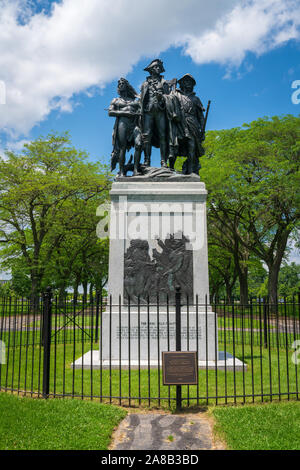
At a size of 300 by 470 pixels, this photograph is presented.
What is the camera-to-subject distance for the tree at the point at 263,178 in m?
23.0

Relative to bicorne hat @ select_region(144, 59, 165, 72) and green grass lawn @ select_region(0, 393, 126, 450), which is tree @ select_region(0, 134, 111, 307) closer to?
bicorne hat @ select_region(144, 59, 165, 72)

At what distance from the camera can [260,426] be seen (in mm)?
5406

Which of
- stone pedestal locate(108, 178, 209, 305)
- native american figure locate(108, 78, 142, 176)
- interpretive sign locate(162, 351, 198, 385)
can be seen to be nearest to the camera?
interpretive sign locate(162, 351, 198, 385)

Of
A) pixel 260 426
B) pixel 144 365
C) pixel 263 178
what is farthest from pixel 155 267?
pixel 263 178

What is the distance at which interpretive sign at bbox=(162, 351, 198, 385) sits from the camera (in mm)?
6277

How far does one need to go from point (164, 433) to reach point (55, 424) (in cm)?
156

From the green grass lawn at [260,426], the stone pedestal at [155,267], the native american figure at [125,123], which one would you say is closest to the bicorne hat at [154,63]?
the native american figure at [125,123]

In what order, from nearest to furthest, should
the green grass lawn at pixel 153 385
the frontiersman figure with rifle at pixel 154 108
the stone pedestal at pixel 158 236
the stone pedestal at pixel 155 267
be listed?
the green grass lawn at pixel 153 385 → the stone pedestal at pixel 155 267 → the stone pedestal at pixel 158 236 → the frontiersman figure with rifle at pixel 154 108

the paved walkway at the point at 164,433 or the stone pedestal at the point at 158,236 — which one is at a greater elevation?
the stone pedestal at the point at 158,236

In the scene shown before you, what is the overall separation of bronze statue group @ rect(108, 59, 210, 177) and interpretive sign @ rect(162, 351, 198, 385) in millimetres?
6501

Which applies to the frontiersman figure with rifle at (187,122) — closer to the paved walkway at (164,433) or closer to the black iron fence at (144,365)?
the black iron fence at (144,365)

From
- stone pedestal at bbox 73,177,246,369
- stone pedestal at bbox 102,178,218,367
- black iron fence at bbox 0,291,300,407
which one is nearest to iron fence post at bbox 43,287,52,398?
black iron fence at bbox 0,291,300,407

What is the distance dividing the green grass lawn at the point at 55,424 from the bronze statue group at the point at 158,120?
716cm
